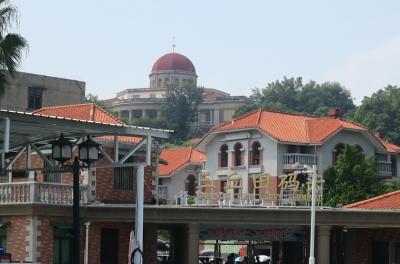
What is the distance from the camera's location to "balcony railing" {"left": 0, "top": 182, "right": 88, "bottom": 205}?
46.5m

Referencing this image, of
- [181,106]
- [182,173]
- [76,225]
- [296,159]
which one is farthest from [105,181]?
[181,106]

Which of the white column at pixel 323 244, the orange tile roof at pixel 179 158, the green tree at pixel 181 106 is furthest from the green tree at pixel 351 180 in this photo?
the green tree at pixel 181 106

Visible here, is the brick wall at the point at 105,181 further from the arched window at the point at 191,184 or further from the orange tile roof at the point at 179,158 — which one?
the arched window at the point at 191,184

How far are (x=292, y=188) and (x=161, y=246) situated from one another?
19.9 metres

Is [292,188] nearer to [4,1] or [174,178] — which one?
[4,1]

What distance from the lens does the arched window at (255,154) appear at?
87375 millimetres

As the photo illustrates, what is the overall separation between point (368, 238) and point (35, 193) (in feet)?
56.7

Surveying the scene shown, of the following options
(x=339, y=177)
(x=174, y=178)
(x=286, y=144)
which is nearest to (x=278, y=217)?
(x=339, y=177)

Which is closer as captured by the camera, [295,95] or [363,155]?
[363,155]

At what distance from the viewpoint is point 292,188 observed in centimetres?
5556

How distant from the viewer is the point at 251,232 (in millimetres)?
52250

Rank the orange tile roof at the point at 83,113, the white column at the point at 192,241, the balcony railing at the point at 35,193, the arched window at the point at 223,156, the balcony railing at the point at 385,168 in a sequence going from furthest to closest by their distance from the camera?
the balcony railing at the point at 385,168 < the arched window at the point at 223,156 < the orange tile roof at the point at 83,113 < the white column at the point at 192,241 < the balcony railing at the point at 35,193

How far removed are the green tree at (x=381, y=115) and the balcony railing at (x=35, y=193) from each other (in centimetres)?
9057

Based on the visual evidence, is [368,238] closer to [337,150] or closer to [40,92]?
[40,92]
